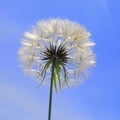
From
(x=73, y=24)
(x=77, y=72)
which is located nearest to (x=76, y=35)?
(x=73, y=24)

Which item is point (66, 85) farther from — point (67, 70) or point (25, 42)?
point (25, 42)

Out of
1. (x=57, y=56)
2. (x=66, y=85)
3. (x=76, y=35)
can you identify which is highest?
(x=76, y=35)

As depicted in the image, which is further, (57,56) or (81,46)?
(81,46)

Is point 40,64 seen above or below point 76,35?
below

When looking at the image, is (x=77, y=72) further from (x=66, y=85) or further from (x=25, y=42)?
(x=25, y=42)
